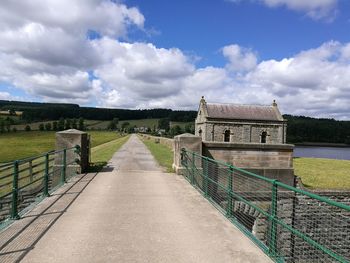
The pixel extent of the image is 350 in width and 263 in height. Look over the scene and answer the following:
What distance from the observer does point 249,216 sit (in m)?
13.7

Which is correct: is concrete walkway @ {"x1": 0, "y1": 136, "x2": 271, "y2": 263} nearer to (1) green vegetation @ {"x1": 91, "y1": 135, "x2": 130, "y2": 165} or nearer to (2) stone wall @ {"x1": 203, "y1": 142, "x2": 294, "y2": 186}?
(2) stone wall @ {"x1": 203, "y1": 142, "x2": 294, "y2": 186}

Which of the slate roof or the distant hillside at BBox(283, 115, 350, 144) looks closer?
the slate roof

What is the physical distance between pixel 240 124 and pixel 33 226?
134 ft

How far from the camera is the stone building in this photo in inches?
1748

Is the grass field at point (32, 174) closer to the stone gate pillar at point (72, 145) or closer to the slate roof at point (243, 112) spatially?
the stone gate pillar at point (72, 145)

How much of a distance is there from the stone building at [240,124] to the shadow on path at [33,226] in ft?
116

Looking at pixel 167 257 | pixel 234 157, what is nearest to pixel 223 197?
pixel 234 157

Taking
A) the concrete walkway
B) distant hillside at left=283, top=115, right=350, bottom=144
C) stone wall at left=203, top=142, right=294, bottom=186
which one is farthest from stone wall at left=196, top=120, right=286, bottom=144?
distant hillside at left=283, top=115, right=350, bottom=144

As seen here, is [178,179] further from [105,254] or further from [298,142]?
[298,142]

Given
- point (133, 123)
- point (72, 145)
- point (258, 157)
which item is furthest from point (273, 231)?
point (133, 123)

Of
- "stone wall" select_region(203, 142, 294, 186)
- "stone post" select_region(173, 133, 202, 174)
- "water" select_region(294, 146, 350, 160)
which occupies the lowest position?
"water" select_region(294, 146, 350, 160)

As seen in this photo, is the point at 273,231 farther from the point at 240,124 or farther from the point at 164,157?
the point at 240,124

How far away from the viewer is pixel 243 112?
47000mm

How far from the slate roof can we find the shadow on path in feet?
121
